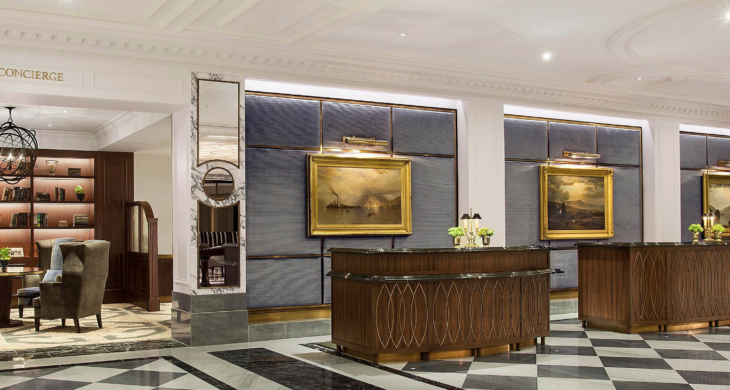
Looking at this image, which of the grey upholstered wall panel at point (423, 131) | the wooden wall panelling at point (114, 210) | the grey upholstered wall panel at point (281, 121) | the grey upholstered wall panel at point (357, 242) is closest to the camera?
the grey upholstered wall panel at point (281, 121)

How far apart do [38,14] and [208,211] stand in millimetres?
2566

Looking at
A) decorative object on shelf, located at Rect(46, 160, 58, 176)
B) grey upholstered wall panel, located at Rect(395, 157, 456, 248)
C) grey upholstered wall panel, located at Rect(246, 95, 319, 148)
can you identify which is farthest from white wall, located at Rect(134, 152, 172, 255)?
grey upholstered wall panel, located at Rect(395, 157, 456, 248)

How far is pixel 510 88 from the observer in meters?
9.55

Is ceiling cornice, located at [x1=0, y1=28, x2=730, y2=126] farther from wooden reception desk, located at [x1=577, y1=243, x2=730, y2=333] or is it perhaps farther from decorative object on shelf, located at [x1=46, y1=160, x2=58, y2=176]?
decorative object on shelf, located at [x1=46, y1=160, x2=58, y2=176]

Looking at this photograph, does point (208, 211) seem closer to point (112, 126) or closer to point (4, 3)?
point (4, 3)

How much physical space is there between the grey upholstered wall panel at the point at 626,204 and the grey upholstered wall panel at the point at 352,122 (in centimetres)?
418

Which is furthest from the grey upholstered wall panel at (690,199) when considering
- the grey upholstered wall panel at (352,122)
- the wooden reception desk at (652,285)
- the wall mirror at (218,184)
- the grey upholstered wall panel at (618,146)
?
the wall mirror at (218,184)

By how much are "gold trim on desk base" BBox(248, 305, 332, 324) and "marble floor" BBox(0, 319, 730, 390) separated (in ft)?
1.56

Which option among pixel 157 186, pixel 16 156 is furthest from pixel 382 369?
pixel 157 186

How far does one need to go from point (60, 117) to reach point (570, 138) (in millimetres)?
7850

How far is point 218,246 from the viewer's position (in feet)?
25.0

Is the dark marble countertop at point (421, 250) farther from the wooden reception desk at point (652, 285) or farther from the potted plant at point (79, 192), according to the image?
the potted plant at point (79, 192)

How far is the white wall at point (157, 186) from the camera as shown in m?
12.7

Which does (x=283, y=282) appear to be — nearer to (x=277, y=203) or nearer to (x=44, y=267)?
(x=277, y=203)
